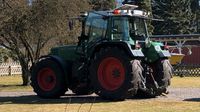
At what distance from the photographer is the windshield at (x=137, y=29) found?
1728 centimetres

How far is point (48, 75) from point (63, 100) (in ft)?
5.43

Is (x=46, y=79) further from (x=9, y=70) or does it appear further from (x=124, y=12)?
(x=9, y=70)

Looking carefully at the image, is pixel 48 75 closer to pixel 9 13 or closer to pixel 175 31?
pixel 9 13

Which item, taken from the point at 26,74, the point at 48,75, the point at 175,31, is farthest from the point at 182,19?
the point at 48,75

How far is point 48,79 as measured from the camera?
1812 cm

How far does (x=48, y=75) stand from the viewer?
18.2m

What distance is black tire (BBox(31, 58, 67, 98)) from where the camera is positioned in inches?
695

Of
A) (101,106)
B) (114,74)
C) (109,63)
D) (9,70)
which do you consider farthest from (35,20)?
(9,70)

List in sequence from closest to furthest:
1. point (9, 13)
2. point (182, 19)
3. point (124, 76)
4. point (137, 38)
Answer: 1. point (124, 76)
2. point (137, 38)
3. point (9, 13)
4. point (182, 19)

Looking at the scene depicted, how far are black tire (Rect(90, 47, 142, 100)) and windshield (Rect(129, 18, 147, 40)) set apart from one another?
1330 millimetres

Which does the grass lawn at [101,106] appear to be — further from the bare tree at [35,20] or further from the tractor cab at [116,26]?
the bare tree at [35,20]

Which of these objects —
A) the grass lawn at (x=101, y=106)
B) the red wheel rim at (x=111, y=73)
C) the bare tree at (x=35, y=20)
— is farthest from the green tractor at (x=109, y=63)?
the bare tree at (x=35, y=20)

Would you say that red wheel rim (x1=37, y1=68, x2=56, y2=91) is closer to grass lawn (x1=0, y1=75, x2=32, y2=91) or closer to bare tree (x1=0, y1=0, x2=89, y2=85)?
grass lawn (x1=0, y1=75, x2=32, y2=91)

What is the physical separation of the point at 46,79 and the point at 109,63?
2911 millimetres
